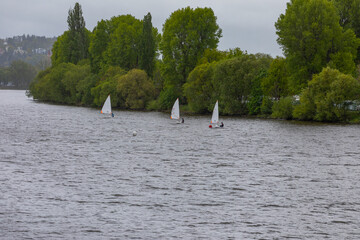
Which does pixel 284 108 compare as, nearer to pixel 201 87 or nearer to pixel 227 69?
pixel 227 69

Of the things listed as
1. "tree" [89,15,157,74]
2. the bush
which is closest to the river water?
the bush

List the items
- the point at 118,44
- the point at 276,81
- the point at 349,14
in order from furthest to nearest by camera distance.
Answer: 1. the point at 118,44
2. the point at 349,14
3. the point at 276,81

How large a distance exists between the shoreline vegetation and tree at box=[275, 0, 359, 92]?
Answer: 0.57 ft

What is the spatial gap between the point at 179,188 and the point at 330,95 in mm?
57787

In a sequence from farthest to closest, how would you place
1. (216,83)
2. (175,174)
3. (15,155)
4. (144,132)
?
1. (216,83)
2. (144,132)
3. (15,155)
4. (175,174)

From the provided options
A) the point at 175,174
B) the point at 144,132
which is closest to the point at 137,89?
the point at 144,132

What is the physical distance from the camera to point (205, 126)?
7962cm

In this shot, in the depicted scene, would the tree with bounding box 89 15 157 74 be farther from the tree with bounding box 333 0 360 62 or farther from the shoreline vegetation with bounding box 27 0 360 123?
the tree with bounding box 333 0 360 62

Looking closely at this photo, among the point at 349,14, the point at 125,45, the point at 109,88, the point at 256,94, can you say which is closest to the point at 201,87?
the point at 256,94

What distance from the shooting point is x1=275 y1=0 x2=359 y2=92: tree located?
297 feet

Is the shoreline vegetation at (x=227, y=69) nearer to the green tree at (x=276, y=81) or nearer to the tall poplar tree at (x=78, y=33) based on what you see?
the green tree at (x=276, y=81)

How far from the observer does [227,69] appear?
10269cm

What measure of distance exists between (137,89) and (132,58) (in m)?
19.4

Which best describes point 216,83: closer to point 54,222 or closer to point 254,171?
point 254,171
